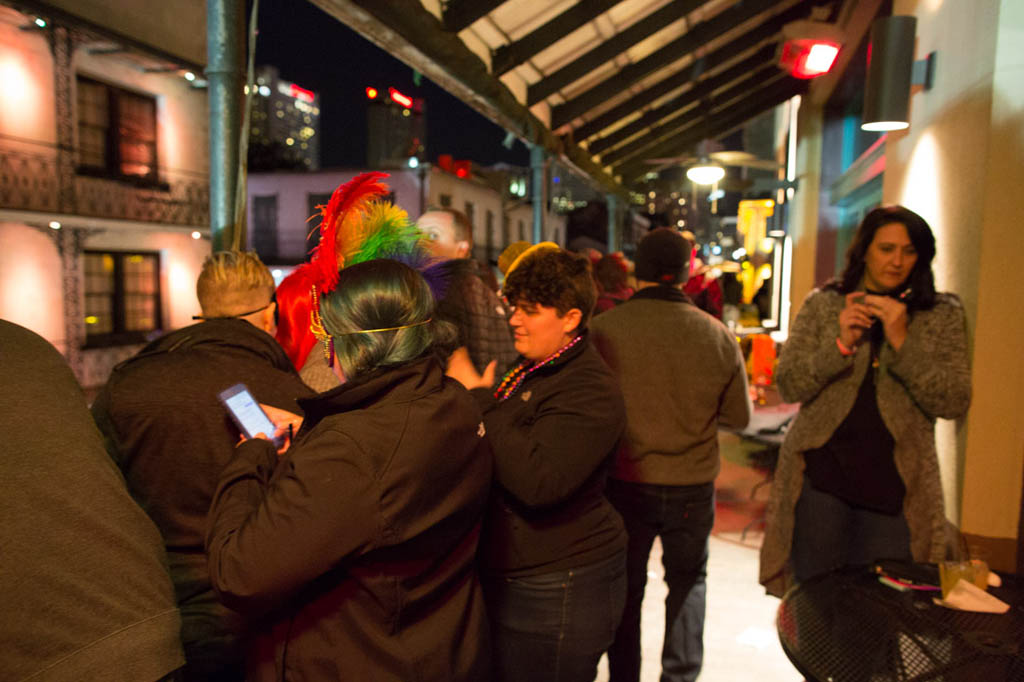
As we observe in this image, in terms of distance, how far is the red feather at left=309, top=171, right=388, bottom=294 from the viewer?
1.54 m

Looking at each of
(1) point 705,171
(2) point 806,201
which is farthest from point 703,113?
(1) point 705,171

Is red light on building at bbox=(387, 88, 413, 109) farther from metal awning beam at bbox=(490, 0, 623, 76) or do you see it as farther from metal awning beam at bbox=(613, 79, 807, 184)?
metal awning beam at bbox=(490, 0, 623, 76)

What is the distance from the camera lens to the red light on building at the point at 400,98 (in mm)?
25598

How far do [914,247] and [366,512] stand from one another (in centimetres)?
218

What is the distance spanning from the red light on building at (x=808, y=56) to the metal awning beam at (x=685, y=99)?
13.2 feet

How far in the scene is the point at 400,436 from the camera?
4.45 ft

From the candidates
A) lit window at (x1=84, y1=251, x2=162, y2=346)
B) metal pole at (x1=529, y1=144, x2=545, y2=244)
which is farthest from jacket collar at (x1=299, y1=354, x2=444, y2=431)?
lit window at (x1=84, y1=251, x2=162, y2=346)

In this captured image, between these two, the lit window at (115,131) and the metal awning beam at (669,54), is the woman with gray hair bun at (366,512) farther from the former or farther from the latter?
the lit window at (115,131)

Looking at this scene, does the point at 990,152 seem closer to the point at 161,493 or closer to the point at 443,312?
the point at 443,312

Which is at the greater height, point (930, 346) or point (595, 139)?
point (595, 139)

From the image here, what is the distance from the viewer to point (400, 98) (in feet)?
85.3

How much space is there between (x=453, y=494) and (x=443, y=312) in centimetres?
132

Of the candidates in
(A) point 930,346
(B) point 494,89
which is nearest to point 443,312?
(A) point 930,346

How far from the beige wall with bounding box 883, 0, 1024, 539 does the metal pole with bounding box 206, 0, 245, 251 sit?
117 inches
